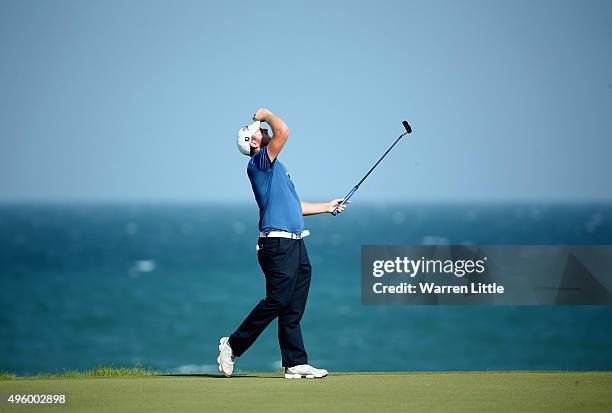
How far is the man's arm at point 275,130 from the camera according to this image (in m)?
9.73

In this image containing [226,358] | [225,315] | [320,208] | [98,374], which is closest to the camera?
[226,358]

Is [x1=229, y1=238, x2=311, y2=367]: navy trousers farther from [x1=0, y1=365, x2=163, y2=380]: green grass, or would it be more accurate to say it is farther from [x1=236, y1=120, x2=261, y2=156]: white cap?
[x1=0, y1=365, x2=163, y2=380]: green grass

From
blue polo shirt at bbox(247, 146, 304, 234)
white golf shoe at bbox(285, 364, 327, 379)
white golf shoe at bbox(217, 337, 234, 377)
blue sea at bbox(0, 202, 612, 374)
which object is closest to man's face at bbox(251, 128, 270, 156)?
blue polo shirt at bbox(247, 146, 304, 234)

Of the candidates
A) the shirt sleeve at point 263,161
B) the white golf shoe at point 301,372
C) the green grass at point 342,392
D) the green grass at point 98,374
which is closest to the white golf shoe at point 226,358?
the green grass at point 342,392

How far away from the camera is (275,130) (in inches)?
384

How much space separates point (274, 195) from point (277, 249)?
0.38m

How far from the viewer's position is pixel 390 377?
10.2 meters

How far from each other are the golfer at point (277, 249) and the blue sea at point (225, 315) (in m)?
27.6

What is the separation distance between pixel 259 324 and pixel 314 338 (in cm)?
4986

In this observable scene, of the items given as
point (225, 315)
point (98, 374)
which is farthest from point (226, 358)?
point (225, 315)

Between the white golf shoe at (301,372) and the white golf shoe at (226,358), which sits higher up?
the white golf shoe at (226,358)

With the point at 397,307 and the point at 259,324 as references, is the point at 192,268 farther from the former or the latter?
the point at 259,324

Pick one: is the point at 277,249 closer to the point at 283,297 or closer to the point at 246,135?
Answer: the point at 283,297

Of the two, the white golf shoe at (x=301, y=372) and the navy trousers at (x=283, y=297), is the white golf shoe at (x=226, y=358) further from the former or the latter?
the white golf shoe at (x=301, y=372)
